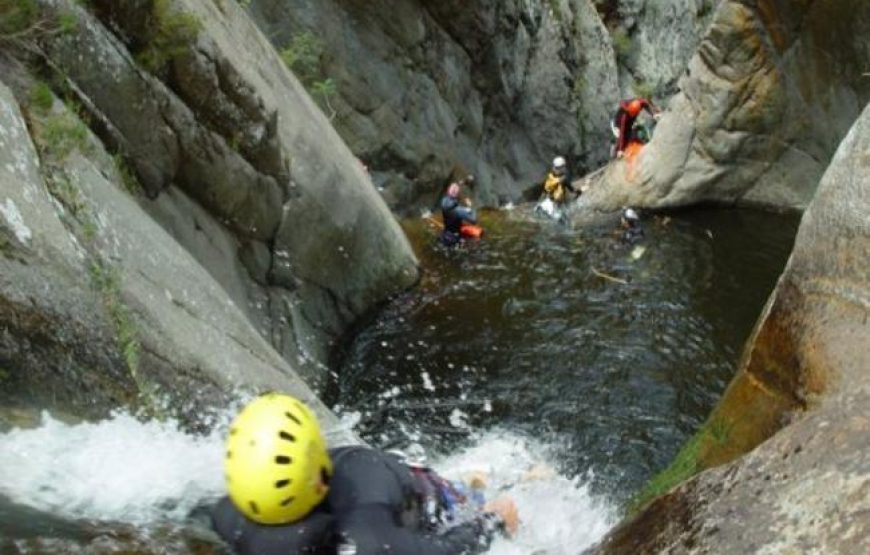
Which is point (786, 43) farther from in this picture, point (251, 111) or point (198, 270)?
point (198, 270)

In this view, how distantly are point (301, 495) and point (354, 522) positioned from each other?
317 mm

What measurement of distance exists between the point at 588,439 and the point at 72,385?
5.73m

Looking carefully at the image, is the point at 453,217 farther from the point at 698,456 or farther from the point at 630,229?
the point at 698,456

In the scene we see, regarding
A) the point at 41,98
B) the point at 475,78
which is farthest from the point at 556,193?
the point at 41,98

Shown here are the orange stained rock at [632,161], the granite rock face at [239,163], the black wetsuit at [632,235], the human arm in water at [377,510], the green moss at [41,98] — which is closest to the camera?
the human arm in water at [377,510]

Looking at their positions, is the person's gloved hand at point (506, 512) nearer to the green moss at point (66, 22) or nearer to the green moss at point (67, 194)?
the green moss at point (67, 194)

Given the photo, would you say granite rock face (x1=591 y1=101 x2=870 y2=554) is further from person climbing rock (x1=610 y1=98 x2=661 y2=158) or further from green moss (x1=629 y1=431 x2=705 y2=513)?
person climbing rock (x1=610 y1=98 x2=661 y2=158)

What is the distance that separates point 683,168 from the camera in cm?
1806

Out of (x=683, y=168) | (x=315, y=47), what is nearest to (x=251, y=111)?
(x=315, y=47)

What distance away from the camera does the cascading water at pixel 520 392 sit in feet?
16.9

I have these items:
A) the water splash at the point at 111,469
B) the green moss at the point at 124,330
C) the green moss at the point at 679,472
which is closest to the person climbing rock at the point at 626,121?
the green moss at the point at 679,472

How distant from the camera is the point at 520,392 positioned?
408 inches

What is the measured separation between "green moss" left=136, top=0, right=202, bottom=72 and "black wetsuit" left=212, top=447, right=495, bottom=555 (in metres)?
5.44

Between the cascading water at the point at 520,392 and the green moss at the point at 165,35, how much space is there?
13.4 ft
